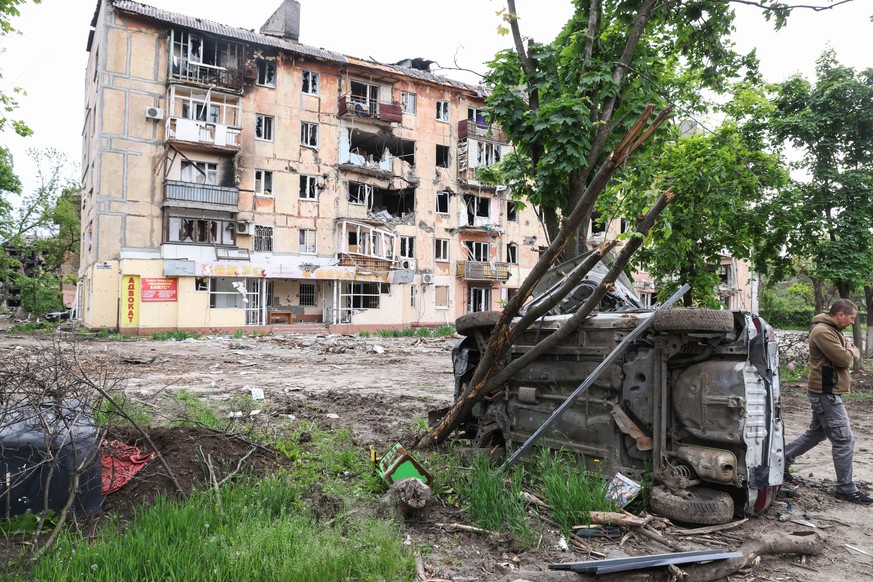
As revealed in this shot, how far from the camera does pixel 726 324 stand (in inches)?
168

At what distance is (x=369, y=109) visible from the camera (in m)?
32.2

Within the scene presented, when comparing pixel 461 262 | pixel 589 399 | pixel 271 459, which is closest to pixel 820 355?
pixel 589 399

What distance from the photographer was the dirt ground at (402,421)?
3.82m

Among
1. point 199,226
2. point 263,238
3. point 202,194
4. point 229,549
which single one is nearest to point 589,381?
point 229,549

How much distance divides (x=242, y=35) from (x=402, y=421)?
86.8 ft

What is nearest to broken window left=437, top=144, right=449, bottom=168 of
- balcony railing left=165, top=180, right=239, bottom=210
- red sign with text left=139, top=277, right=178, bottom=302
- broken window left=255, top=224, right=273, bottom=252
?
broken window left=255, top=224, right=273, bottom=252

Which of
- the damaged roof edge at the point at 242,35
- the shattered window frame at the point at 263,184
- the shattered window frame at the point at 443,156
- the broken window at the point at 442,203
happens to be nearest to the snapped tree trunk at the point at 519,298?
A: the damaged roof edge at the point at 242,35

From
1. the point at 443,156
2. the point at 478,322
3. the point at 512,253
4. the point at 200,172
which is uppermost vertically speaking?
the point at 443,156

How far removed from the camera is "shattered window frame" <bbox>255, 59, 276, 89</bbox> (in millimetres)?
29391

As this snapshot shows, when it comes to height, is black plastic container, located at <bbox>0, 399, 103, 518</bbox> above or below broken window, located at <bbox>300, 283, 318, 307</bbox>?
below

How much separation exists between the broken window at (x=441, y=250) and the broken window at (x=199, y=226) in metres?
11.8

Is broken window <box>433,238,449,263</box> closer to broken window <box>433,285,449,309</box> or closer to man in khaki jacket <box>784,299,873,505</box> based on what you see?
broken window <box>433,285,449,309</box>

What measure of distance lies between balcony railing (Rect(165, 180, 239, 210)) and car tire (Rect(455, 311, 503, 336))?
23.7m

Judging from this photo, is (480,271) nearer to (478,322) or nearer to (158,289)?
(158,289)
